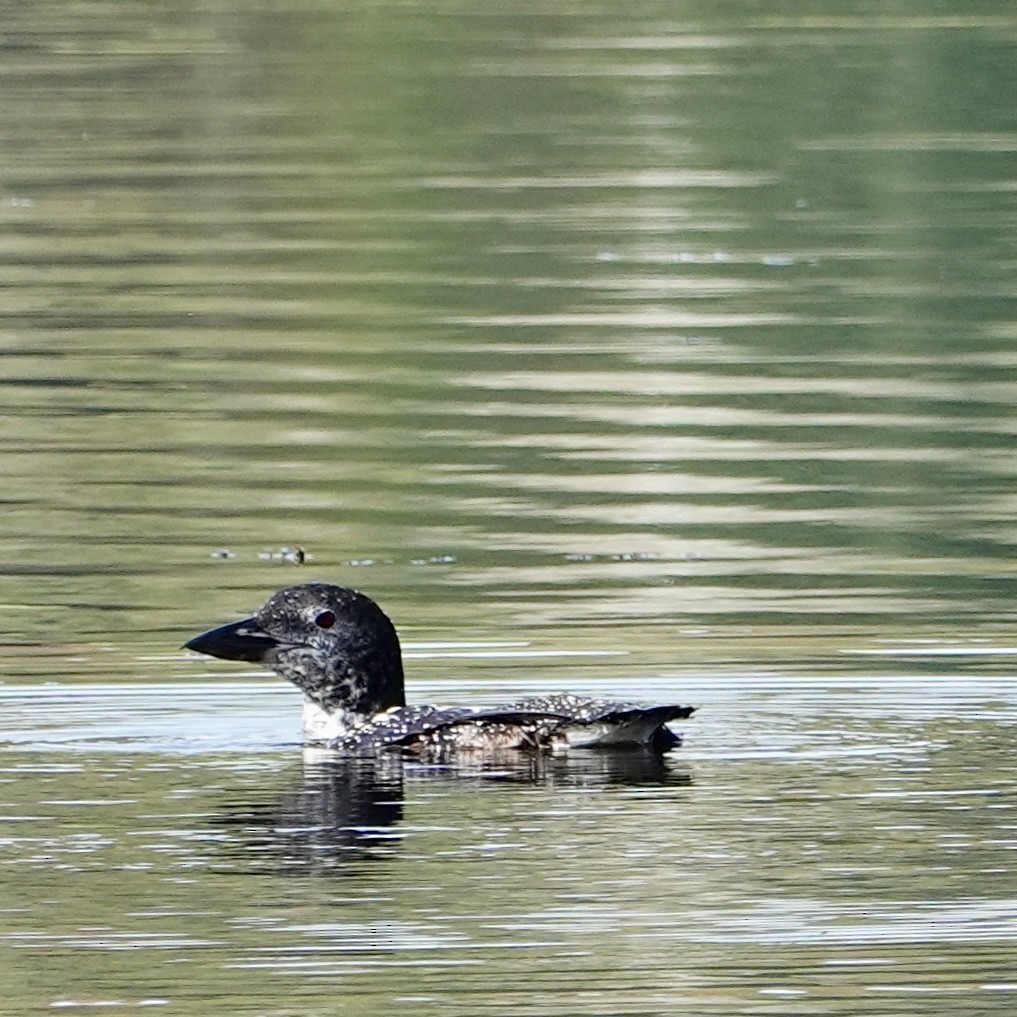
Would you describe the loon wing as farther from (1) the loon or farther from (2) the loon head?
(2) the loon head

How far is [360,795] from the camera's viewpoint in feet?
31.9

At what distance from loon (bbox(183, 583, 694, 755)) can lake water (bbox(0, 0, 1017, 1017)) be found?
0.10 m

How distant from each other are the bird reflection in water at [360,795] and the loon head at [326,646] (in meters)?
0.31

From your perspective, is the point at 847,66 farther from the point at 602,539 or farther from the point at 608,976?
the point at 608,976

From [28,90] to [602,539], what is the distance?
82.1ft

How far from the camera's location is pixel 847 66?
39.5m

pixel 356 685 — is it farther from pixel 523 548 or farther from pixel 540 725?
pixel 523 548

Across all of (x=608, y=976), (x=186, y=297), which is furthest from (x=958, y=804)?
(x=186, y=297)

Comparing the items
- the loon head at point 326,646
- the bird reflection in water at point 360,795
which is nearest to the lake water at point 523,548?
the bird reflection in water at point 360,795

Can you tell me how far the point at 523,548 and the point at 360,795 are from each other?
4096 mm

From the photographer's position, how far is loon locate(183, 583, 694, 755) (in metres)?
10.0

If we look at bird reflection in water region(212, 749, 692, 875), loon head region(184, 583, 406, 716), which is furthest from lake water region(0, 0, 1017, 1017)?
loon head region(184, 583, 406, 716)

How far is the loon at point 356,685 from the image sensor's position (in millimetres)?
10008

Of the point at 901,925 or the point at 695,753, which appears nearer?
the point at 901,925
